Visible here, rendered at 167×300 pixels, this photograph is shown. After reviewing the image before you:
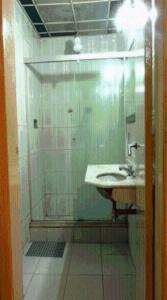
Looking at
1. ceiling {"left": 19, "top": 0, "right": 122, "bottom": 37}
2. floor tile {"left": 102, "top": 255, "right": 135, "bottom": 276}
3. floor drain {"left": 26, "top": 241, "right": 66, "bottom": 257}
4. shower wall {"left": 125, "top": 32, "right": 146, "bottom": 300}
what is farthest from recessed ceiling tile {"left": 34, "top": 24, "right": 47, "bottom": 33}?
floor tile {"left": 102, "top": 255, "right": 135, "bottom": 276}

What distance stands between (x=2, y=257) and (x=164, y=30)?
76 cm

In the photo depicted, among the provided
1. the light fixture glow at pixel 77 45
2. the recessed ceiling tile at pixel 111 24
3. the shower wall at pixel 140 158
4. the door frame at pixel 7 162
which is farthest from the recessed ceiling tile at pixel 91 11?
the door frame at pixel 7 162

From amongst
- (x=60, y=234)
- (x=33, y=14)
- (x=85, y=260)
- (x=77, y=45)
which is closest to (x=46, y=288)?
(x=85, y=260)

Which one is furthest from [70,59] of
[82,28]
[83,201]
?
[83,201]

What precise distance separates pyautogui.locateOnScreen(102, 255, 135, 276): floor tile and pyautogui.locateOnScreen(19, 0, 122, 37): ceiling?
2318mm

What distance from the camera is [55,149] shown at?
280 centimetres

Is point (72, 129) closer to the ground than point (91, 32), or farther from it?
closer to the ground

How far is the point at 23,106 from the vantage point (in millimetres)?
2336

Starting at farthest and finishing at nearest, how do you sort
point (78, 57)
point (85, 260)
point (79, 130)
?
point (79, 130) → point (78, 57) → point (85, 260)

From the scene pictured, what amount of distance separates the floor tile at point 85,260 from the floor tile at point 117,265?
0.18 ft

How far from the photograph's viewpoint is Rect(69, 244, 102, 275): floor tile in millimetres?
2046

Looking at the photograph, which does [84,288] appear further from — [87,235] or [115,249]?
[87,235]

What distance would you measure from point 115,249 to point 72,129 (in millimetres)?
1330

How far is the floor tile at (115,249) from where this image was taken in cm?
233
